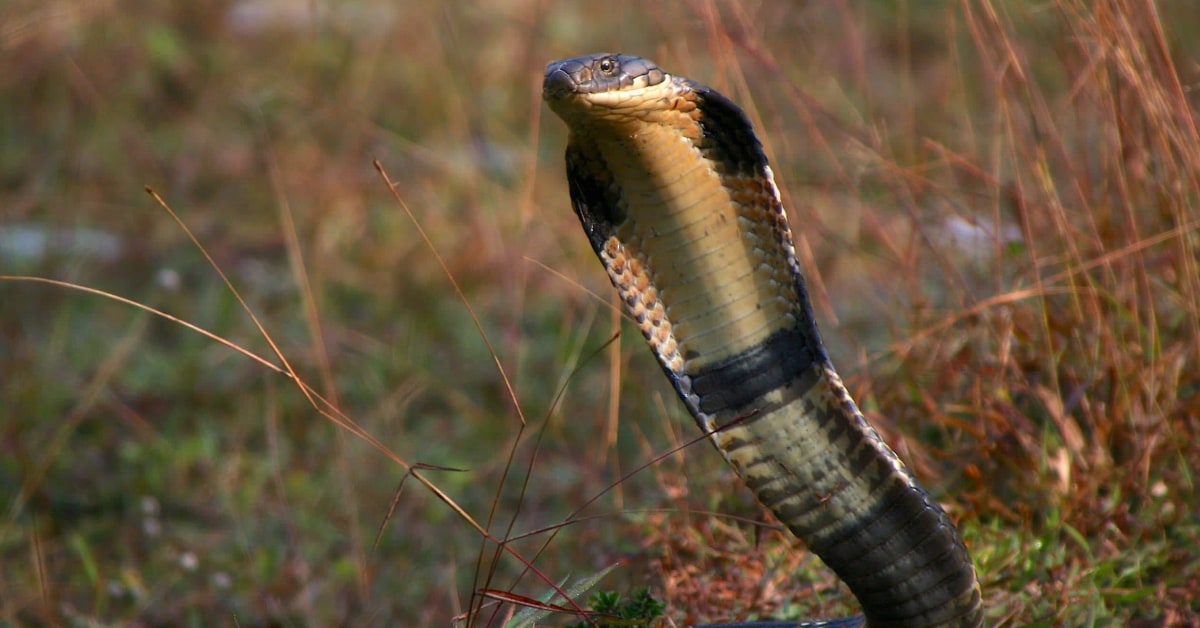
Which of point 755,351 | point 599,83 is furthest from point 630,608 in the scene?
point 599,83

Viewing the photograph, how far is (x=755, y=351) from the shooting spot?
205 cm

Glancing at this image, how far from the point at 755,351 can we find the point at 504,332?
2.68 meters

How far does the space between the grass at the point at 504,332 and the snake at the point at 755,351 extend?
25cm

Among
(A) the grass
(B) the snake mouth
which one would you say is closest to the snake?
(B) the snake mouth

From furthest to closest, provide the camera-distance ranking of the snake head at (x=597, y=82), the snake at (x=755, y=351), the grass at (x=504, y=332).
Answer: the grass at (x=504, y=332), the snake at (x=755, y=351), the snake head at (x=597, y=82)

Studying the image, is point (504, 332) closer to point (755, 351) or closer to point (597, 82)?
point (755, 351)

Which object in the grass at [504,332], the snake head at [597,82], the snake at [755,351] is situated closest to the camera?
the snake head at [597,82]

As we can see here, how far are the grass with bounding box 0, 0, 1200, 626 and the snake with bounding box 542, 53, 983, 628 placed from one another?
251 mm

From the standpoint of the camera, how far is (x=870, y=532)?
79.6 inches

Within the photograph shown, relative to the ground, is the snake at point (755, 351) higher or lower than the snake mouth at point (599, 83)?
lower

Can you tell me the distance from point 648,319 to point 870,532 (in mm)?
494

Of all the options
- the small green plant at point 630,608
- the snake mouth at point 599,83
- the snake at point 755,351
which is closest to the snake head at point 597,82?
the snake mouth at point 599,83

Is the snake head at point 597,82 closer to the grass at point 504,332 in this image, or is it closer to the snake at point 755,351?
the snake at point 755,351

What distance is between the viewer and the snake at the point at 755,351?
198cm
